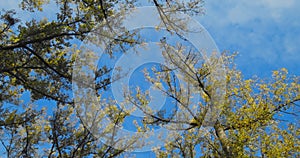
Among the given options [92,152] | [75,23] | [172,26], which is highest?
[75,23]

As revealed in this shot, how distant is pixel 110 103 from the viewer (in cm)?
559

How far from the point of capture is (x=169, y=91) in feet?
24.7

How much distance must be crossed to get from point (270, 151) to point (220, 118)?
170 centimetres

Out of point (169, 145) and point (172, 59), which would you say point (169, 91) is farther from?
point (169, 145)

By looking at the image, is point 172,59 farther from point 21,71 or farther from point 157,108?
point 21,71

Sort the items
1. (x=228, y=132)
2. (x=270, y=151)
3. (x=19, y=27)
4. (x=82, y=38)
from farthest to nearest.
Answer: (x=228, y=132), (x=270, y=151), (x=82, y=38), (x=19, y=27)

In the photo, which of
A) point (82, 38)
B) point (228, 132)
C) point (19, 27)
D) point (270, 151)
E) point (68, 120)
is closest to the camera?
point (19, 27)

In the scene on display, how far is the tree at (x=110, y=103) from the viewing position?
542 centimetres

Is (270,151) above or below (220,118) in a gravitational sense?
below

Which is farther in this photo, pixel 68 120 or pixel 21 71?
pixel 68 120

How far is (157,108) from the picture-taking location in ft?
23.1

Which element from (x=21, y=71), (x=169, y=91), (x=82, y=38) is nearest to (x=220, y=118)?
(x=169, y=91)

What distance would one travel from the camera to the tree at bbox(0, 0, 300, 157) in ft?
17.8

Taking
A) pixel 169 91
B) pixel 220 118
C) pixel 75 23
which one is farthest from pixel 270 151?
pixel 75 23
